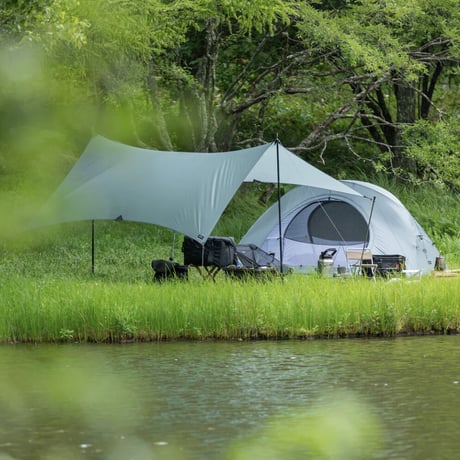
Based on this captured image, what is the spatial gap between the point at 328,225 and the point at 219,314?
5.43 meters

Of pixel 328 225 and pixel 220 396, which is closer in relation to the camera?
pixel 220 396

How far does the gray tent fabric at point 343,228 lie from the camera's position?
49.4ft

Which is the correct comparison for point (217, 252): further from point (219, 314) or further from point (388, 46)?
Answer: point (388, 46)

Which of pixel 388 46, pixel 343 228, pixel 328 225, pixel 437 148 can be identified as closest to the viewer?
pixel 343 228

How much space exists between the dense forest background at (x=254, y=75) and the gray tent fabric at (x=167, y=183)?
1.73 feet

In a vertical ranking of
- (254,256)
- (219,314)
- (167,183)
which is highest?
(167,183)

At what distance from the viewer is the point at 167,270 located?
509 inches

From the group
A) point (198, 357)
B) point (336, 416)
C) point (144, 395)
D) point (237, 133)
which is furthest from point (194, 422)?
point (237, 133)

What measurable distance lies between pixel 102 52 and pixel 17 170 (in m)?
4.03

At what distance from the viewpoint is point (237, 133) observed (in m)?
22.3

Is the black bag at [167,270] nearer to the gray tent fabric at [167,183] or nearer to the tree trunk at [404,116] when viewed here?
the gray tent fabric at [167,183]

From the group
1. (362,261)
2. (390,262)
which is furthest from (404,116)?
(390,262)

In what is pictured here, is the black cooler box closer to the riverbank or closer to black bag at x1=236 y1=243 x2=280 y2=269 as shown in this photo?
black bag at x1=236 y1=243 x2=280 y2=269

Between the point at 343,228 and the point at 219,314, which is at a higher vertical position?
the point at 343,228
